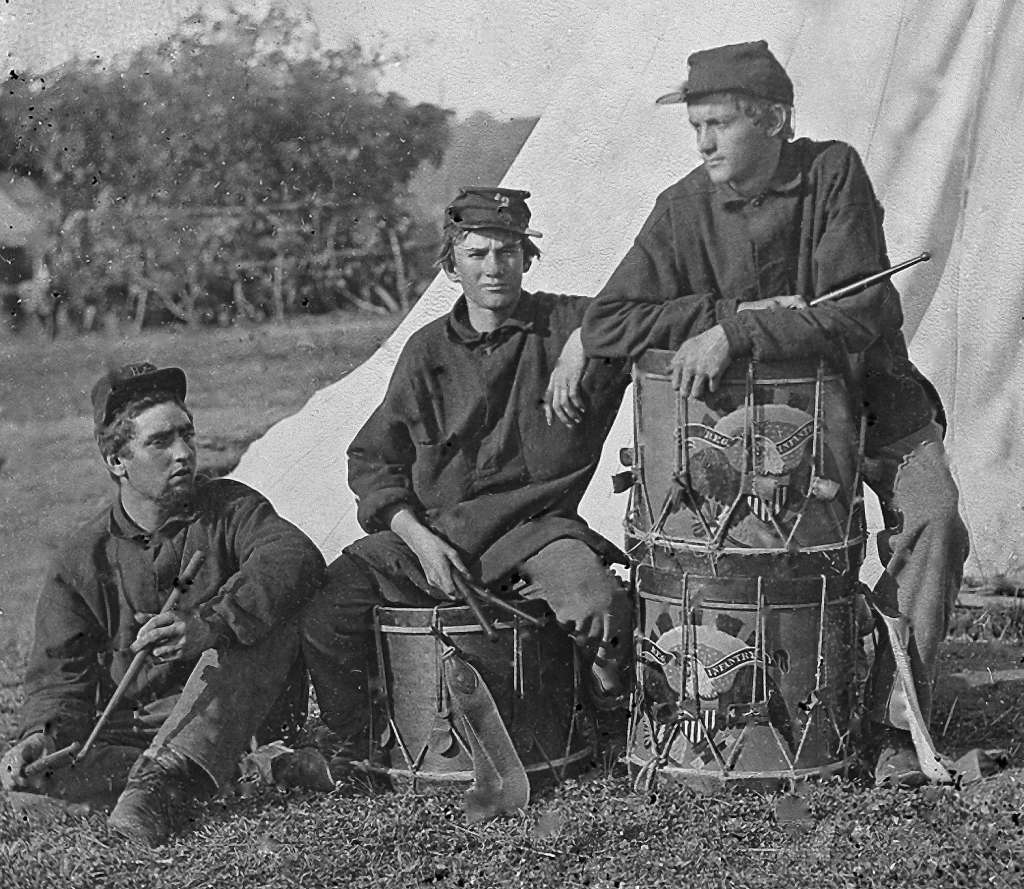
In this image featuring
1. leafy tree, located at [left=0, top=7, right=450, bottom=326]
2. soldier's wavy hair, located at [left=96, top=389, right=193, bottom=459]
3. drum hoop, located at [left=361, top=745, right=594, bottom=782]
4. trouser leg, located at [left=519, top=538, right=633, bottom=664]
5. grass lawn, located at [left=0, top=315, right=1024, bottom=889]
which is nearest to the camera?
grass lawn, located at [left=0, top=315, right=1024, bottom=889]

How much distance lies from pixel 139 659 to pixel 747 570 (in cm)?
201

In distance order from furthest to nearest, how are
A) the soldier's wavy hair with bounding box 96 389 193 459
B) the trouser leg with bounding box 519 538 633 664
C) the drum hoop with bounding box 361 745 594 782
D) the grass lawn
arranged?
the soldier's wavy hair with bounding box 96 389 193 459, the drum hoop with bounding box 361 745 594 782, the trouser leg with bounding box 519 538 633 664, the grass lawn

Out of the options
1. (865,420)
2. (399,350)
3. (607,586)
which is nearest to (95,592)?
(399,350)

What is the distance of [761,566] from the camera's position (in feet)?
16.2

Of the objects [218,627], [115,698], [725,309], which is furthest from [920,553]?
[115,698]

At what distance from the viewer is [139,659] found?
5145mm

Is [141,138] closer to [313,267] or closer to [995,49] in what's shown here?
[313,267]

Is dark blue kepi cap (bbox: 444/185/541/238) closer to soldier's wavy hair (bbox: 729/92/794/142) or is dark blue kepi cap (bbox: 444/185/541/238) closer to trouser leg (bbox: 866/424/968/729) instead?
soldier's wavy hair (bbox: 729/92/794/142)

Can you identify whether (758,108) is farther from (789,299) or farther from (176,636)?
(176,636)

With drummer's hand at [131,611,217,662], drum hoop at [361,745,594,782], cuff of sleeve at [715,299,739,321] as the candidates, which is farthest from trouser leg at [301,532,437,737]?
cuff of sleeve at [715,299,739,321]

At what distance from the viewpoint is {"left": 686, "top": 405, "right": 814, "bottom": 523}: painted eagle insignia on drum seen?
4844 mm

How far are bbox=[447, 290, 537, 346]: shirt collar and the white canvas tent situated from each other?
10.2 inches

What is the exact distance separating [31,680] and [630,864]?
210 cm

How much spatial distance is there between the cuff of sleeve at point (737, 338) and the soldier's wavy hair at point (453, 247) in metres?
0.80
